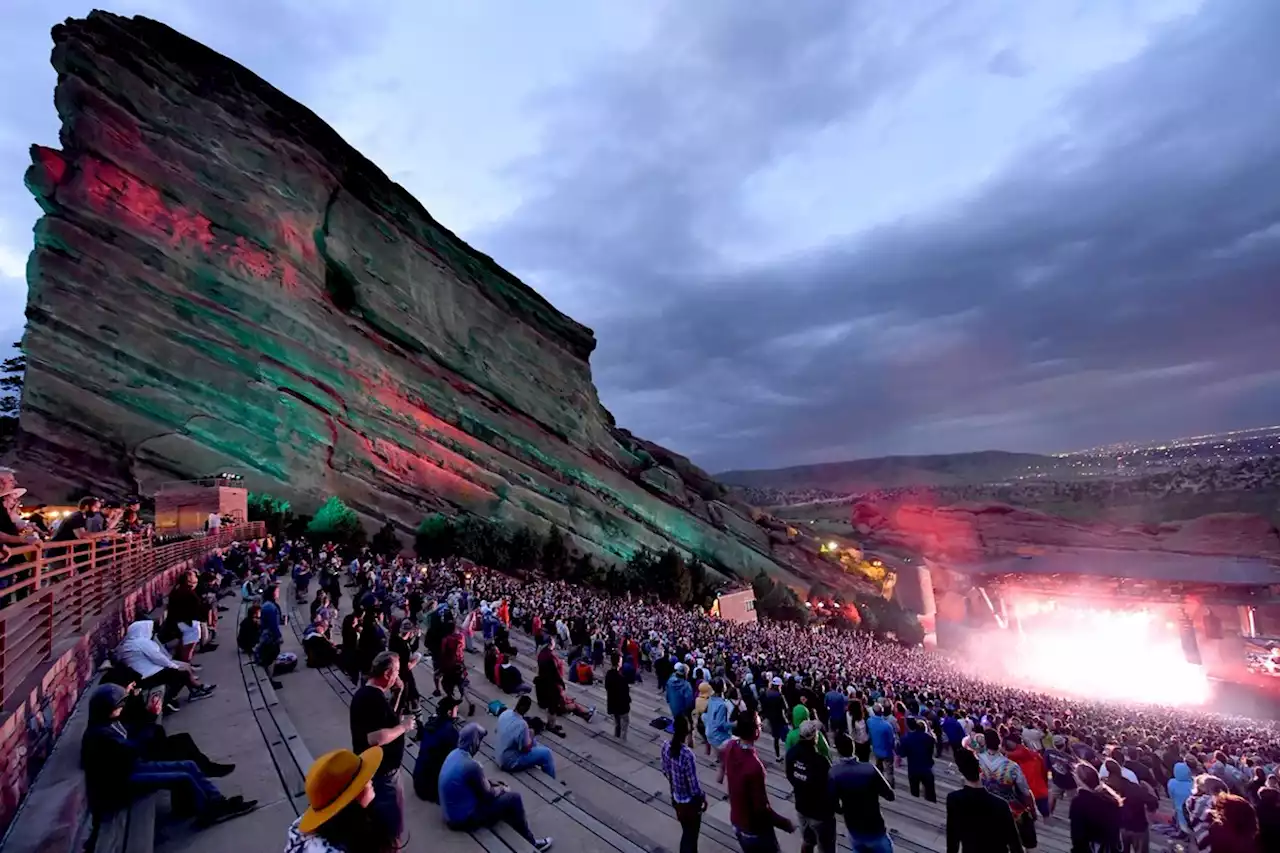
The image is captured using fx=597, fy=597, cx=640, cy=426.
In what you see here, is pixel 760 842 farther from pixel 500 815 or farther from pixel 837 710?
pixel 837 710

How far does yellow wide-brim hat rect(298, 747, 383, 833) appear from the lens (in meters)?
2.70

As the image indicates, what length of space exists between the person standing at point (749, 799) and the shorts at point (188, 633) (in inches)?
342

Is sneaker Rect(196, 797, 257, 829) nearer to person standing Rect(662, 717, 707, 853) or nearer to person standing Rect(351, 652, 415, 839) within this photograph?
person standing Rect(351, 652, 415, 839)

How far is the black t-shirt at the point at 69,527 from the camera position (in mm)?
8352

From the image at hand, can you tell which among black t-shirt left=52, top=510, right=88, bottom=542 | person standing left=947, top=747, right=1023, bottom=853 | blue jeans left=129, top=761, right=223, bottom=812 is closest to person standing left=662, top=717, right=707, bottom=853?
person standing left=947, top=747, right=1023, bottom=853

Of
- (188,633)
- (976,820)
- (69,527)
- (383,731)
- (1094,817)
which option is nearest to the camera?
(976,820)

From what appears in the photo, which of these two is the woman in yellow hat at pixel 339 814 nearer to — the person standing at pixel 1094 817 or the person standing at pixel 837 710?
the person standing at pixel 1094 817

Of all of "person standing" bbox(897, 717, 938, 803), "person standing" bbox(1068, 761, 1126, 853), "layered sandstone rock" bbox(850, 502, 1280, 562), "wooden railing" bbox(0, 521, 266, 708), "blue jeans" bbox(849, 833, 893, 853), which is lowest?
"layered sandstone rock" bbox(850, 502, 1280, 562)

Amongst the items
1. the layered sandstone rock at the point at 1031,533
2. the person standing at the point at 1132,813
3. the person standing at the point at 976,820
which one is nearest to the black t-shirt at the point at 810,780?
the person standing at the point at 976,820

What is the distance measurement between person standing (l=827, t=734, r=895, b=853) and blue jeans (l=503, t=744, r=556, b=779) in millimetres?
3618

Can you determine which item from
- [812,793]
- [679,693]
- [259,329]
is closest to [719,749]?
[679,693]

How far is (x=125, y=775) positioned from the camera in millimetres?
4773

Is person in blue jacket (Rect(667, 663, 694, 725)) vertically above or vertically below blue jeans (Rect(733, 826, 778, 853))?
below

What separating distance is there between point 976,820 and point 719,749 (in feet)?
14.7
